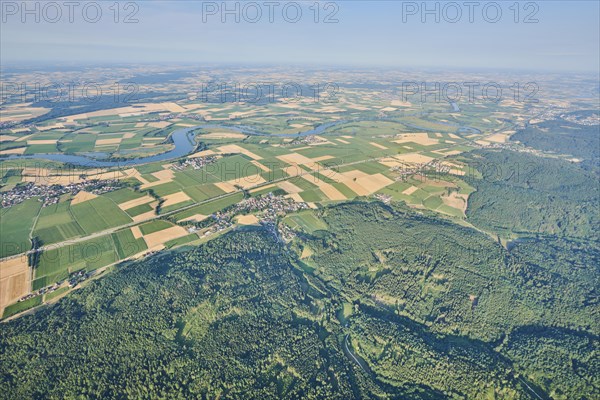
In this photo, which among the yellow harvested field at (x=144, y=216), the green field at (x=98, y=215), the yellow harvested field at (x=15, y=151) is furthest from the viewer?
the yellow harvested field at (x=15, y=151)

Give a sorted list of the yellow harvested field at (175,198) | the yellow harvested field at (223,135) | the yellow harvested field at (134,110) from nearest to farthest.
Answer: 1. the yellow harvested field at (175,198)
2. the yellow harvested field at (223,135)
3. the yellow harvested field at (134,110)

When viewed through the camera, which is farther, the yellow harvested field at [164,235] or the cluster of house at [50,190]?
the cluster of house at [50,190]

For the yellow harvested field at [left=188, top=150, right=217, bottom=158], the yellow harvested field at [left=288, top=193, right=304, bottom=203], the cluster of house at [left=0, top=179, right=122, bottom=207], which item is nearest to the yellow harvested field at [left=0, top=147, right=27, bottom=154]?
the cluster of house at [left=0, top=179, right=122, bottom=207]

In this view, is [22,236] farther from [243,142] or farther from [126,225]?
[243,142]

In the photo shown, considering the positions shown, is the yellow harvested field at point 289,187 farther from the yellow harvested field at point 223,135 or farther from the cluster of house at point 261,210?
the yellow harvested field at point 223,135

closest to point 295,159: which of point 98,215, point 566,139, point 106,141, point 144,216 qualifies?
point 144,216

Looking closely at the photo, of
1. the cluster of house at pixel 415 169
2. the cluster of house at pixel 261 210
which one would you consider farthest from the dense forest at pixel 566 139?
the cluster of house at pixel 261 210
